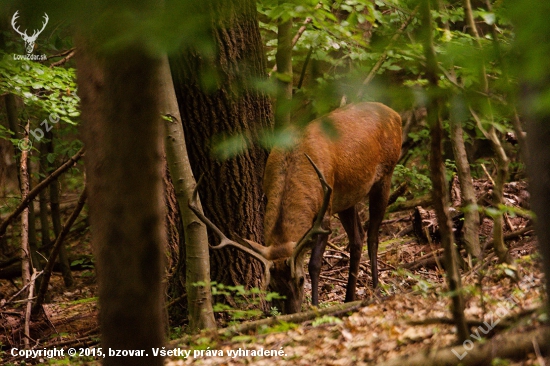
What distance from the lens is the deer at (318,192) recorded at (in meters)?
5.95

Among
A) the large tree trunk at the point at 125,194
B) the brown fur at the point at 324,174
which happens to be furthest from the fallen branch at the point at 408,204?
the large tree trunk at the point at 125,194

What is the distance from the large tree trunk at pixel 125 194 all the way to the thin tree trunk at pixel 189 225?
3.20 metres

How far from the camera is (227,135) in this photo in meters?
6.35

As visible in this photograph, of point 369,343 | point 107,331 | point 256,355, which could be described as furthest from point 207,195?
point 107,331

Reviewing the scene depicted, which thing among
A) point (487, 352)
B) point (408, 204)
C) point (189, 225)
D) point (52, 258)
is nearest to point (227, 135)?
point (189, 225)

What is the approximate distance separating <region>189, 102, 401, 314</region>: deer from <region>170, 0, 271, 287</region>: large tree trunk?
27cm

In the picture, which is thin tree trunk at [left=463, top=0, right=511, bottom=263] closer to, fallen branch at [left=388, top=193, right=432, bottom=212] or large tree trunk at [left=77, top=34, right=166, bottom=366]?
large tree trunk at [left=77, top=34, right=166, bottom=366]

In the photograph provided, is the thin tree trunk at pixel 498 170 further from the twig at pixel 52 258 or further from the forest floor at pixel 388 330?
the twig at pixel 52 258

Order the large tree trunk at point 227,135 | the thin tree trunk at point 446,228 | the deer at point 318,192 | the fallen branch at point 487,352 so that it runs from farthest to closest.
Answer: the large tree trunk at point 227,135, the deer at point 318,192, the thin tree trunk at point 446,228, the fallen branch at point 487,352

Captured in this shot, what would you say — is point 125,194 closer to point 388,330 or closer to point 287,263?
point 388,330

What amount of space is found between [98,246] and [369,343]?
2.24 m

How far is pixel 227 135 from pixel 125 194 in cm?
442

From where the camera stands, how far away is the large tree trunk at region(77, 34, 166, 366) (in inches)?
75.9

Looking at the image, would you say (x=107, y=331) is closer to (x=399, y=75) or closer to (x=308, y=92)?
(x=308, y=92)
